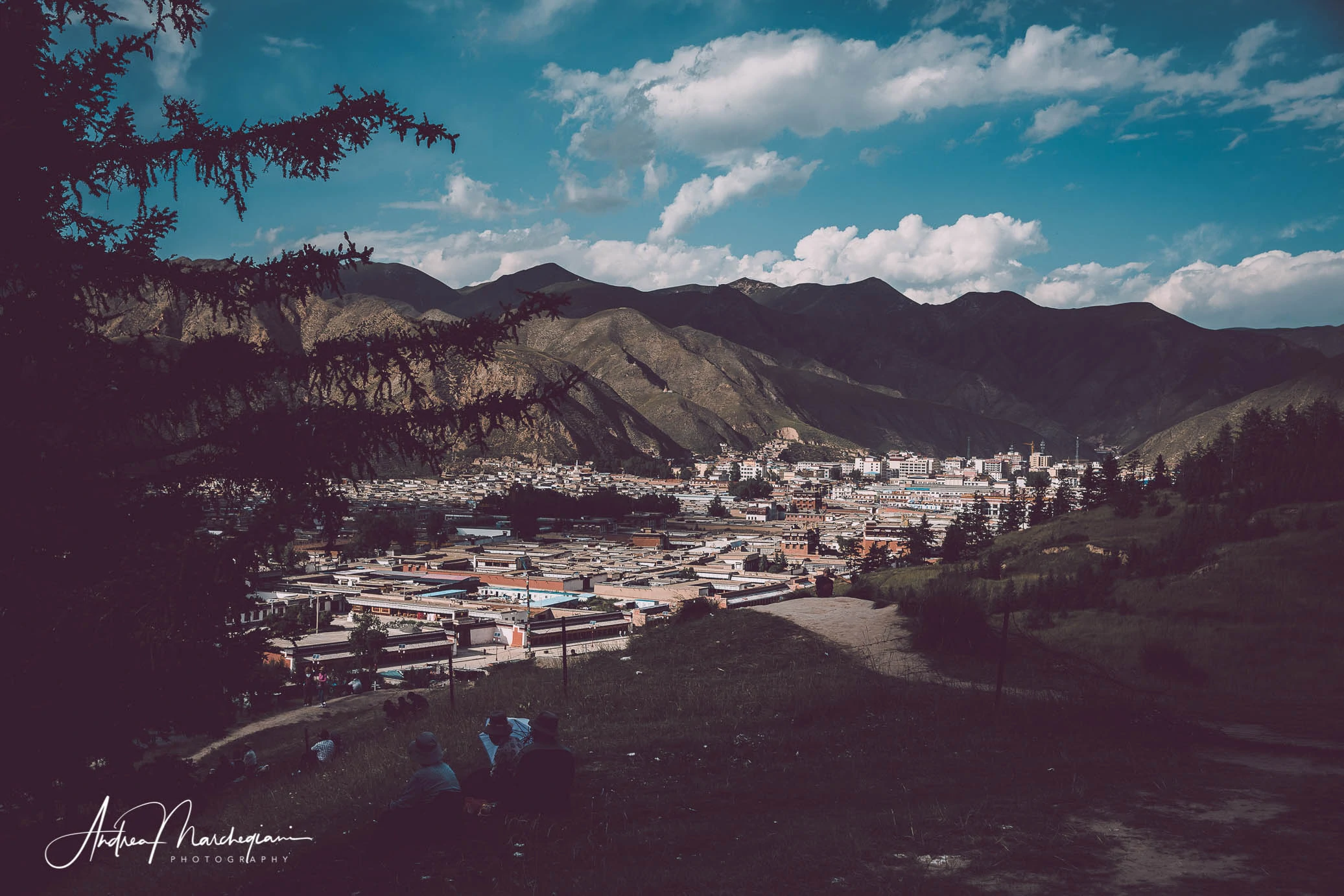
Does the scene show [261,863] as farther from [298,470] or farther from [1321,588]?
[1321,588]

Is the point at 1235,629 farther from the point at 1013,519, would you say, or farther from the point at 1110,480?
the point at 1013,519

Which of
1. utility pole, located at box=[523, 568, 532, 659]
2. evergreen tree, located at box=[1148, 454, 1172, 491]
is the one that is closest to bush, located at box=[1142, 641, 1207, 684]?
utility pole, located at box=[523, 568, 532, 659]

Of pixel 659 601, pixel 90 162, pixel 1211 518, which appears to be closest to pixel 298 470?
pixel 90 162

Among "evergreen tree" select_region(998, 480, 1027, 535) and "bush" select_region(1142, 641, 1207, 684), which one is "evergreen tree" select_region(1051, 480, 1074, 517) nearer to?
"evergreen tree" select_region(998, 480, 1027, 535)

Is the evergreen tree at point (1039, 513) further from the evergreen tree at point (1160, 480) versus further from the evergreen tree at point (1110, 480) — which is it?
the evergreen tree at point (1160, 480)

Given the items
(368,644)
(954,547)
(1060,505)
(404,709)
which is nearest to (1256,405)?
(1060,505)
